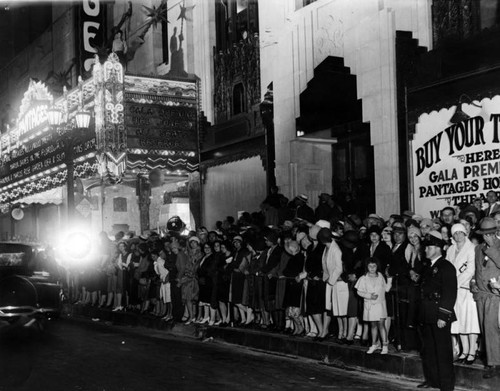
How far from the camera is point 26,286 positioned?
1490 centimetres

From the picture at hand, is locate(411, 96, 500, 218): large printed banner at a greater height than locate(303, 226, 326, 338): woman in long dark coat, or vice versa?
locate(411, 96, 500, 218): large printed banner

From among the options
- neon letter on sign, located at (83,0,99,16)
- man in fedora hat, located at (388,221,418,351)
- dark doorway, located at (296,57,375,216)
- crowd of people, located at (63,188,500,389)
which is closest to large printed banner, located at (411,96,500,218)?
crowd of people, located at (63,188,500,389)

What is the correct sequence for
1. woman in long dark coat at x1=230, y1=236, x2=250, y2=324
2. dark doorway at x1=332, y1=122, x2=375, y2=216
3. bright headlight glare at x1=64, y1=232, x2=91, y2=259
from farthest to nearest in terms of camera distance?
bright headlight glare at x1=64, y1=232, x2=91, y2=259 → dark doorway at x1=332, y1=122, x2=375, y2=216 → woman in long dark coat at x1=230, y1=236, x2=250, y2=324

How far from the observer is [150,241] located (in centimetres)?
1814

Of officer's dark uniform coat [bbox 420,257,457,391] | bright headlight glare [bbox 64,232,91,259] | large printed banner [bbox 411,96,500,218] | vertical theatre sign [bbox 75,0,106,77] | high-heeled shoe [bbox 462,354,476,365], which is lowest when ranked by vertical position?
high-heeled shoe [bbox 462,354,476,365]

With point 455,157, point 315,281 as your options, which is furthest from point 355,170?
point 315,281

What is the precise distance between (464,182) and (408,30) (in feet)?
12.8

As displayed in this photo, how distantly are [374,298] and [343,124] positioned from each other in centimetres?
791

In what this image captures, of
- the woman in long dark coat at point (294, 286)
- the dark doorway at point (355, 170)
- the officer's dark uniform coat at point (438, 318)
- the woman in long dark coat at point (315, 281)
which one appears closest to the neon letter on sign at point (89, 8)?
the dark doorway at point (355, 170)

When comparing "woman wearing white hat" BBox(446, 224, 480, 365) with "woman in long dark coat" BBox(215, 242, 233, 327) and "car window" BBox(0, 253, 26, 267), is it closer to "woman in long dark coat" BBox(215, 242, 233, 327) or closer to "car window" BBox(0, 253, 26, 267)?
"woman in long dark coat" BBox(215, 242, 233, 327)

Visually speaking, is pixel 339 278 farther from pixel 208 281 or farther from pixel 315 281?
pixel 208 281

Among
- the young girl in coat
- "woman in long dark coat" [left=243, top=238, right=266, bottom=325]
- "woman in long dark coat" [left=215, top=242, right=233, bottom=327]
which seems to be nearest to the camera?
the young girl in coat

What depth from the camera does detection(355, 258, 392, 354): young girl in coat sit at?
10844 millimetres

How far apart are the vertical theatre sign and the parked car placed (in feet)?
59.3
